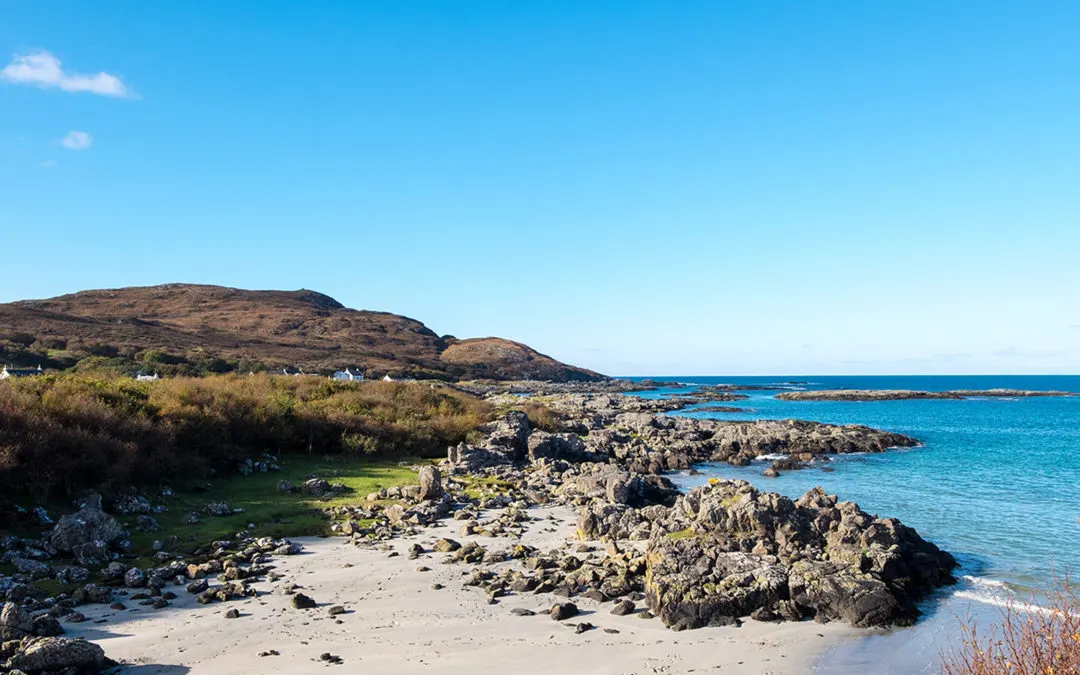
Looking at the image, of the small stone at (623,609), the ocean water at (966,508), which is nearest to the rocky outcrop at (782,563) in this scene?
the small stone at (623,609)

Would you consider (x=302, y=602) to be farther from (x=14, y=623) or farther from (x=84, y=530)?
(x=84, y=530)

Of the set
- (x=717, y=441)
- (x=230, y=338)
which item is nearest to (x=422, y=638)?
(x=717, y=441)

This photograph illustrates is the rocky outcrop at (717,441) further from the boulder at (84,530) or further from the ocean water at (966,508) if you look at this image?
the boulder at (84,530)

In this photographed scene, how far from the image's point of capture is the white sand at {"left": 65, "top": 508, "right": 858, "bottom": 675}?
1020cm

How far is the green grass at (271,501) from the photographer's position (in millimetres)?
16625

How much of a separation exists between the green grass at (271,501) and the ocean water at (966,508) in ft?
43.7

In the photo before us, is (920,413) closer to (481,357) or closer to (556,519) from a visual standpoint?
(556,519)

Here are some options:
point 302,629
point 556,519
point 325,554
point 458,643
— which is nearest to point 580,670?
point 458,643

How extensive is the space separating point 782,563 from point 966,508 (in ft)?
47.7

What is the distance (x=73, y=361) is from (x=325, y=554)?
70.6 m

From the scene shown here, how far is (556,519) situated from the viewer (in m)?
19.4

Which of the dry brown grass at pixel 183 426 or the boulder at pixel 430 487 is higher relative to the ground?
the dry brown grass at pixel 183 426

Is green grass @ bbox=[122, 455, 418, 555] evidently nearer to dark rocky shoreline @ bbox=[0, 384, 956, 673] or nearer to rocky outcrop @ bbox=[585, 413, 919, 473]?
dark rocky shoreline @ bbox=[0, 384, 956, 673]

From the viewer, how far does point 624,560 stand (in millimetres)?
14328
